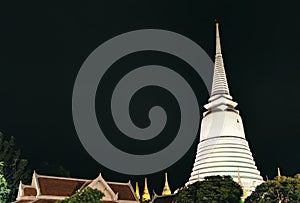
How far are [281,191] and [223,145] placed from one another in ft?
43.8

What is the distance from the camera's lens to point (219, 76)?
135 feet

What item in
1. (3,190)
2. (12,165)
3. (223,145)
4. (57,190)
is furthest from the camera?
(223,145)

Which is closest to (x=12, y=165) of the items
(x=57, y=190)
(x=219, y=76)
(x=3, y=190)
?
(x=3, y=190)

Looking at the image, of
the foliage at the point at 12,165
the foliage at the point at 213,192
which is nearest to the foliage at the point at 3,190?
the foliage at the point at 12,165

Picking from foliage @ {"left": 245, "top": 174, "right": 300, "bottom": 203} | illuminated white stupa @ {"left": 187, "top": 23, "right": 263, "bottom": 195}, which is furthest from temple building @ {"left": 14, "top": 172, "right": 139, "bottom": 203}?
foliage @ {"left": 245, "top": 174, "right": 300, "bottom": 203}

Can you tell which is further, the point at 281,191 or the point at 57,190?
the point at 57,190

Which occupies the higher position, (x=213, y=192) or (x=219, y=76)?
(x=219, y=76)

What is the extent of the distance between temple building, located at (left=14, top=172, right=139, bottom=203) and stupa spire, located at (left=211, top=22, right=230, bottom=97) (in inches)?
524

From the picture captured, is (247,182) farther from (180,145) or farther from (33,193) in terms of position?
(33,193)

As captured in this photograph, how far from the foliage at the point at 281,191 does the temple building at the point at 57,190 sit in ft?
35.5

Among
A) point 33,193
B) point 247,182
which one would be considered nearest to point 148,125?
point 247,182

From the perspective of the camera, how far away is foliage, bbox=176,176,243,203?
24031mm

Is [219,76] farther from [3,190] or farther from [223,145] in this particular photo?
[3,190]

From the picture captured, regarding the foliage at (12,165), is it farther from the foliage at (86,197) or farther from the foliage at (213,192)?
the foliage at (213,192)
